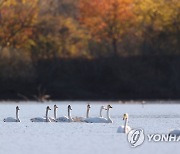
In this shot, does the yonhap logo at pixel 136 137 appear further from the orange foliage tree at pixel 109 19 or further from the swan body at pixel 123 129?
the orange foliage tree at pixel 109 19

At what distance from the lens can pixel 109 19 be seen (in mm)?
81438

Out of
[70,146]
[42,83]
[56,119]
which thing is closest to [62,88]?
[42,83]

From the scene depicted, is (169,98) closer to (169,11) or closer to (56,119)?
(169,11)

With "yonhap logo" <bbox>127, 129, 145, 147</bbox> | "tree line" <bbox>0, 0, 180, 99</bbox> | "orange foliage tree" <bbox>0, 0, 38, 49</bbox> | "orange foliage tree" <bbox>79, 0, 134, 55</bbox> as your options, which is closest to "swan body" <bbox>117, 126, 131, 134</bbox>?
"yonhap logo" <bbox>127, 129, 145, 147</bbox>

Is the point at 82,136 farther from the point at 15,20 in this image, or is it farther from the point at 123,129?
the point at 15,20

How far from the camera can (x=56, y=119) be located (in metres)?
44.3

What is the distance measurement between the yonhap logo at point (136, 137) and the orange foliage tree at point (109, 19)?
43856mm

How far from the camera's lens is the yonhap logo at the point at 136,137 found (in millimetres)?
32475

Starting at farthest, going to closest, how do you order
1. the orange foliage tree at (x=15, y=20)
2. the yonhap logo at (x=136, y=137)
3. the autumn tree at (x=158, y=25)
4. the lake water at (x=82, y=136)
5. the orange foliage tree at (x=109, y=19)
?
1. the orange foliage tree at (x=109, y=19)
2. the orange foliage tree at (x=15, y=20)
3. the autumn tree at (x=158, y=25)
4. the yonhap logo at (x=136, y=137)
5. the lake water at (x=82, y=136)

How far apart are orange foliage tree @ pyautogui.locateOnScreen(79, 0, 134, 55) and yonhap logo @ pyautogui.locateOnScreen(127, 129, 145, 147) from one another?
4386cm

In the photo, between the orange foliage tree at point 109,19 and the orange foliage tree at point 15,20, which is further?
the orange foliage tree at point 109,19

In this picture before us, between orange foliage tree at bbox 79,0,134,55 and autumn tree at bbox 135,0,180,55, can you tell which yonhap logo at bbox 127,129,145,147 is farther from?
orange foliage tree at bbox 79,0,134,55

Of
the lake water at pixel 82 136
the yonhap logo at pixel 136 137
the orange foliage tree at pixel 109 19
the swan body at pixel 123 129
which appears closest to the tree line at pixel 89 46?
the orange foliage tree at pixel 109 19

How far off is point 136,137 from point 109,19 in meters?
47.1
